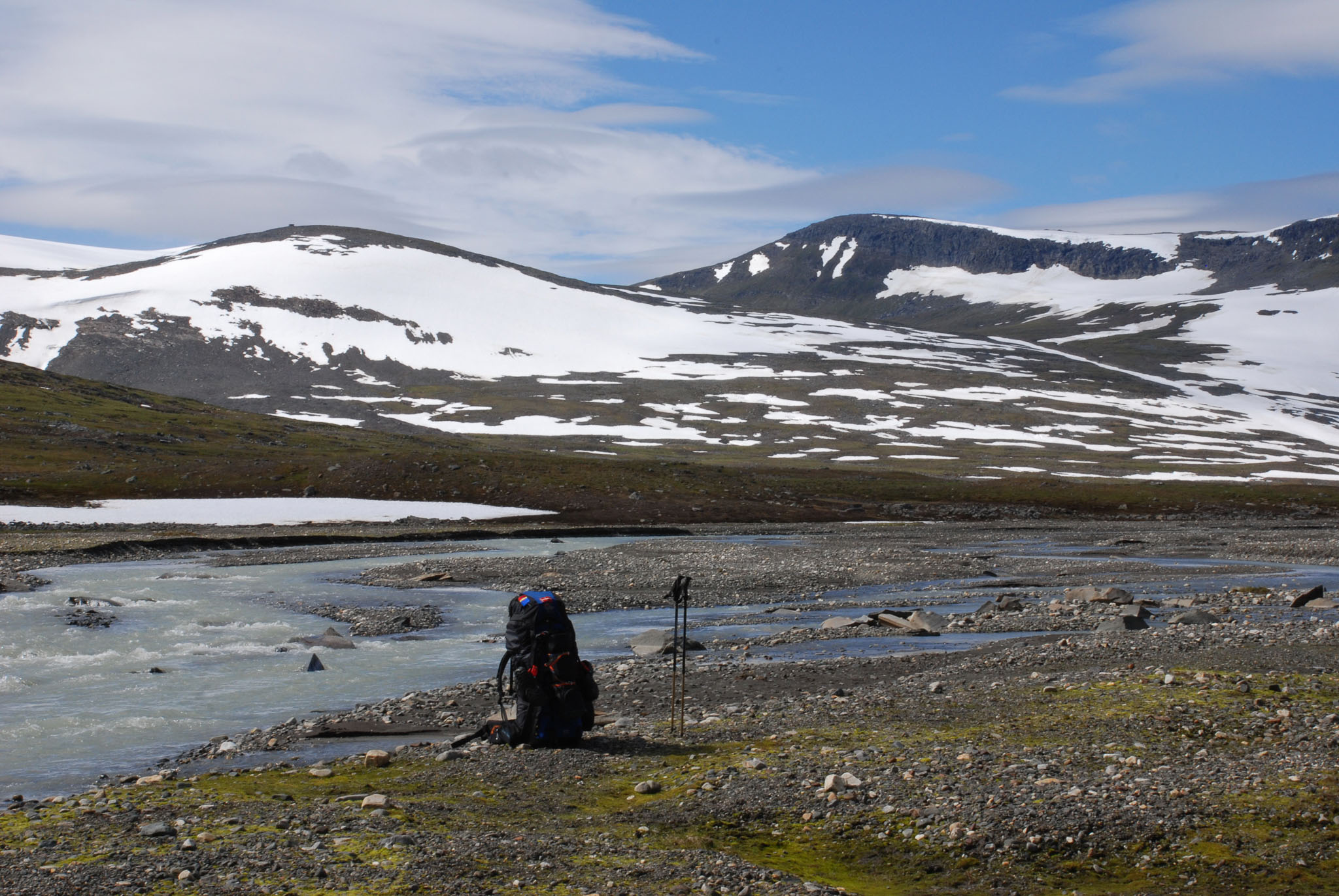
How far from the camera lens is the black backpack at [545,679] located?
18.5 metres

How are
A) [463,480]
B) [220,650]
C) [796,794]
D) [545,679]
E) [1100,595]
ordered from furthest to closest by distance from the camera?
[463,480]
[1100,595]
[220,650]
[545,679]
[796,794]

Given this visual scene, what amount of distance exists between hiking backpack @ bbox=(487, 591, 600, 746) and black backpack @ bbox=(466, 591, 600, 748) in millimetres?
11

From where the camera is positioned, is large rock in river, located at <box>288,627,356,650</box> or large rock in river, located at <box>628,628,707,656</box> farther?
large rock in river, located at <box>288,627,356,650</box>

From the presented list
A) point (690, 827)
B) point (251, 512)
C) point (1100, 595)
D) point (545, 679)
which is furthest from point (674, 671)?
point (251, 512)

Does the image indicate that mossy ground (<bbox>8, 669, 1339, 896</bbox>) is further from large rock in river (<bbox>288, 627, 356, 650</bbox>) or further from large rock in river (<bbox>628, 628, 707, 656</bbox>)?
large rock in river (<bbox>288, 627, 356, 650</bbox>)

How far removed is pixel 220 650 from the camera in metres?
30.5

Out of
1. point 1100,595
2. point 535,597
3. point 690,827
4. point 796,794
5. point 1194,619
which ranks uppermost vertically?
point 535,597

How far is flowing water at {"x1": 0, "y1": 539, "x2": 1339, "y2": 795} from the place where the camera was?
20.8 metres

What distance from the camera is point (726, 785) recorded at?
1572 cm

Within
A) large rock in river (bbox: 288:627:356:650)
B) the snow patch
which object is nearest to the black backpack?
large rock in river (bbox: 288:627:356:650)

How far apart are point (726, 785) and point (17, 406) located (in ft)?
420

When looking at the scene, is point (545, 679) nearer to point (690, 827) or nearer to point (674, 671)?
point (674, 671)

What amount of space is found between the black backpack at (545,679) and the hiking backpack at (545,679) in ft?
0.04

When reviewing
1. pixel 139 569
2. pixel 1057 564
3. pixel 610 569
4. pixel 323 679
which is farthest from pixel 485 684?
pixel 1057 564
